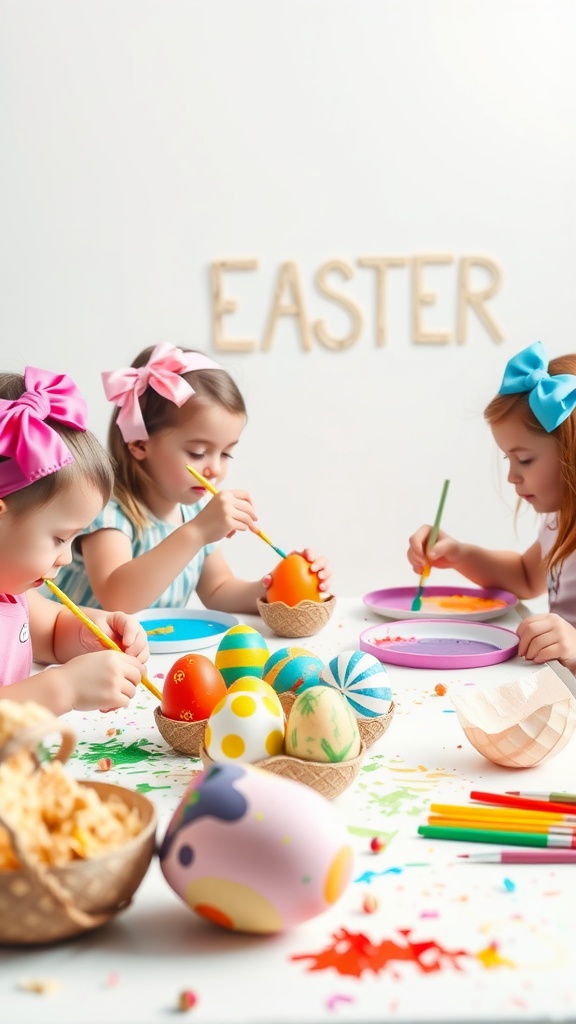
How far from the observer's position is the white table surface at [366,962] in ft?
2.03

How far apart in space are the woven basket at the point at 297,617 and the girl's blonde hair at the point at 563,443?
0.45m

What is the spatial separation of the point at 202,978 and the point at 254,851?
8 centimetres

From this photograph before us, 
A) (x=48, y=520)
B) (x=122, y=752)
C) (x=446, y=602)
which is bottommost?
(x=446, y=602)

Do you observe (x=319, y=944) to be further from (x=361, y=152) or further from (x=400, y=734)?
(x=361, y=152)

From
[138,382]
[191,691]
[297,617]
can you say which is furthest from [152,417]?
[191,691]

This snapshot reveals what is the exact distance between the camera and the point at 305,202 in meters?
3.50

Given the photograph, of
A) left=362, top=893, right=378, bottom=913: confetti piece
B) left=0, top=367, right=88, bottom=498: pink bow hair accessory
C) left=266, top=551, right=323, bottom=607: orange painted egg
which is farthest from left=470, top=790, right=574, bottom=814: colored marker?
left=266, top=551, right=323, bottom=607: orange painted egg

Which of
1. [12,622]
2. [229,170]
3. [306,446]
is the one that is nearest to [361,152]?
[229,170]

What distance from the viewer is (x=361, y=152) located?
3.47m

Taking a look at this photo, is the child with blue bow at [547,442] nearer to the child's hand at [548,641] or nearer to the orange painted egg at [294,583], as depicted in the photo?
the child's hand at [548,641]

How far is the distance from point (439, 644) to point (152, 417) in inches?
32.2

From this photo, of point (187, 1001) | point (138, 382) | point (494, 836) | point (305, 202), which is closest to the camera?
point (187, 1001)

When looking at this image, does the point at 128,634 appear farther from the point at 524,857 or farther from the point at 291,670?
the point at 524,857

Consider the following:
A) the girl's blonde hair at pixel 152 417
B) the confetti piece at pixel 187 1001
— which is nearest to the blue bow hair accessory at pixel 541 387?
the girl's blonde hair at pixel 152 417
